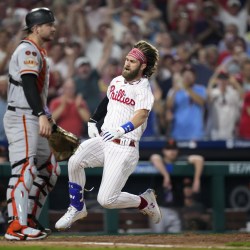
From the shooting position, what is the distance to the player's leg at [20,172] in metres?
6.93

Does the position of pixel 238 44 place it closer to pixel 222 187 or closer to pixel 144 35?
pixel 144 35

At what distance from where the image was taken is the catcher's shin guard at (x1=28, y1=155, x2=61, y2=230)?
7332mm

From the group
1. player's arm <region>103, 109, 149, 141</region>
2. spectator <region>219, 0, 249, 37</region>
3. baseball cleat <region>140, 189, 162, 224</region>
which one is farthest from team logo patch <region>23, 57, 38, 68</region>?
spectator <region>219, 0, 249, 37</region>

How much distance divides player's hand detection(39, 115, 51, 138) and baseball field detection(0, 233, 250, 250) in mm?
853

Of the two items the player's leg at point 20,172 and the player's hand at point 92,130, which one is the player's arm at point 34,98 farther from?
the player's hand at point 92,130

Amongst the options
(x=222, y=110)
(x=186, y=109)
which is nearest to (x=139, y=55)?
(x=186, y=109)

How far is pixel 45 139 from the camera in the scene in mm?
7336

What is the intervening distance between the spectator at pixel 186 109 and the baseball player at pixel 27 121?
5.00 metres

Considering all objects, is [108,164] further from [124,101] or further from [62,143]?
[62,143]

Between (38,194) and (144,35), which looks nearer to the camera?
A: (38,194)

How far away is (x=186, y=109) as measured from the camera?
39.8 feet

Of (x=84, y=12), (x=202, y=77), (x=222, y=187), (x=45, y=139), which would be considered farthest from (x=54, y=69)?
(x=45, y=139)

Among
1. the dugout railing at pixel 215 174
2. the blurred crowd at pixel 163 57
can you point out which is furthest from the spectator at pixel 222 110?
the dugout railing at pixel 215 174

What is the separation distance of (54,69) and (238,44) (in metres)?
3.16
